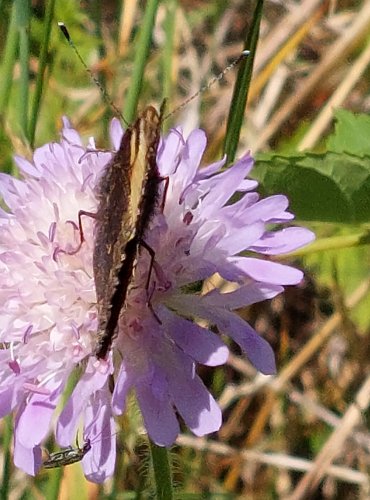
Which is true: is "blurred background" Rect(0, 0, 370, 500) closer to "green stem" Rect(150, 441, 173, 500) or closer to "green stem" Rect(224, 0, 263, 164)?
"green stem" Rect(224, 0, 263, 164)

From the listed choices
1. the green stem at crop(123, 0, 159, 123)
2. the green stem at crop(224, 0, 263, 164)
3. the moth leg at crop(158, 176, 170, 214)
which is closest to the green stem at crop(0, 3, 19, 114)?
the green stem at crop(123, 0, 159, 123)

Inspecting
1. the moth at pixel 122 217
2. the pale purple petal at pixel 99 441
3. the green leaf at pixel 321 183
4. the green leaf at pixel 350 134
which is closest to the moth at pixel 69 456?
the pale purple petal at pixel 99 441

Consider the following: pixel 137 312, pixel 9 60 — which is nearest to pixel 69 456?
pixel 137 312

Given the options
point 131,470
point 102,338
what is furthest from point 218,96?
point 102,338

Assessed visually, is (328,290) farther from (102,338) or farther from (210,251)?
(102,338)

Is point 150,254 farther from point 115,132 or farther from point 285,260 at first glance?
point 285,260

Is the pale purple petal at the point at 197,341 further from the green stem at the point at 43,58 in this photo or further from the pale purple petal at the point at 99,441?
the green stem at the point at 43,58
